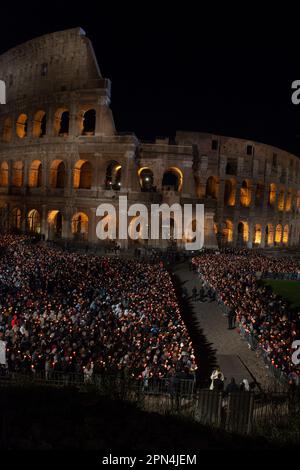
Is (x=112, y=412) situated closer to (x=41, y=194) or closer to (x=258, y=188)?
(x=41, y=194)

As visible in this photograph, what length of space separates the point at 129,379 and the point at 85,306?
770cm

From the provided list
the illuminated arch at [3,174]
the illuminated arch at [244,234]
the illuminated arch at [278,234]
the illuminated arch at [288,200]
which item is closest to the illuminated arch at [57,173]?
the illuminated arch at [3,174]

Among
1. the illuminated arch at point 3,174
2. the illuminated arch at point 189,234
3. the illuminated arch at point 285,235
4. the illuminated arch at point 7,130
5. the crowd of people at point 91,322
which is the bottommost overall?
the crowd of people at point 91,322

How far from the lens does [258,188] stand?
5088 cm

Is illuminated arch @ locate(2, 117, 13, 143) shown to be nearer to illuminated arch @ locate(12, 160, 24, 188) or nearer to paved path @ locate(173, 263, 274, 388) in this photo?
illuminated arch @ locate(12, 160, 24, 188)

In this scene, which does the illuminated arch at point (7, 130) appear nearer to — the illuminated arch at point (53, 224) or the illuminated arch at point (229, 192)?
the illuminated arch at point (53, 224)

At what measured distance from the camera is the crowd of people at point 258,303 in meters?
13.3

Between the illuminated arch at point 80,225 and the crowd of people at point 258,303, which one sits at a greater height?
the illuminated arch at point 80,225

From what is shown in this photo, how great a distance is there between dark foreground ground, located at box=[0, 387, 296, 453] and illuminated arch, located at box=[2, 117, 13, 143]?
43427 millimetres

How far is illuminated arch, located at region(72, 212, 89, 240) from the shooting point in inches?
1624

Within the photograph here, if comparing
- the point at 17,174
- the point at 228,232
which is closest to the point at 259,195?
the point at 228,232

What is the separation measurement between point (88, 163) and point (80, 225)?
6977 millimetres

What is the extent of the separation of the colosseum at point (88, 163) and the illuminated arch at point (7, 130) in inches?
4.6

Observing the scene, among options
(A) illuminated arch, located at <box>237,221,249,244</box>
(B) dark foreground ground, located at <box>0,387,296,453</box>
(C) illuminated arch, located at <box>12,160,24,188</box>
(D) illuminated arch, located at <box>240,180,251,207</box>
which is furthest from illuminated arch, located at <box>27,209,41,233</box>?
(B) dark foreground ground, located at <box>0,387,296,453</box>
